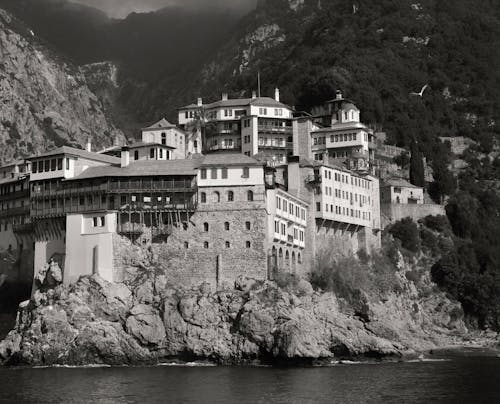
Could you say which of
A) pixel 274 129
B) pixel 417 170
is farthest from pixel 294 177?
pixel 417 170

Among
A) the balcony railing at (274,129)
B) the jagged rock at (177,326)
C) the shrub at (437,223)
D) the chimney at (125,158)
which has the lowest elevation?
the jagged rock at (177,326)

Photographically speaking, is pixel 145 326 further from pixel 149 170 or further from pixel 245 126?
pixel 245 126

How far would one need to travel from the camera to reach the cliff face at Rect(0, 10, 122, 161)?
496ft

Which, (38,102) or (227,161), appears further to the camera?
(38,102)

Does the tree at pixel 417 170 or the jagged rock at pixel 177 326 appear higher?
the tree at pixel 417 170

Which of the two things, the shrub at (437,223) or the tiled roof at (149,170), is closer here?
the tiled roof at (149,170)

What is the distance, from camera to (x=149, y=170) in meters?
87.4

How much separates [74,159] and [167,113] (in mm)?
103490

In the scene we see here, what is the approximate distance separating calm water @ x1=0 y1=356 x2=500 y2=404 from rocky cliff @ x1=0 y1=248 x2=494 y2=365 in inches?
102

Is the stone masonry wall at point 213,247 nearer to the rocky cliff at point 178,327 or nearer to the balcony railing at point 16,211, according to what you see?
the rocky cliff at point 178,327

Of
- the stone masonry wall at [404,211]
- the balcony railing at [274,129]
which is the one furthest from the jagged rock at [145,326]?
the balcony railing at [274,129]

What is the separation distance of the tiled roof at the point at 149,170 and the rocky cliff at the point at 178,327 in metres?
8.28

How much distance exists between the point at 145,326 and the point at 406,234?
3714cm

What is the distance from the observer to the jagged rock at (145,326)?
79438mm
